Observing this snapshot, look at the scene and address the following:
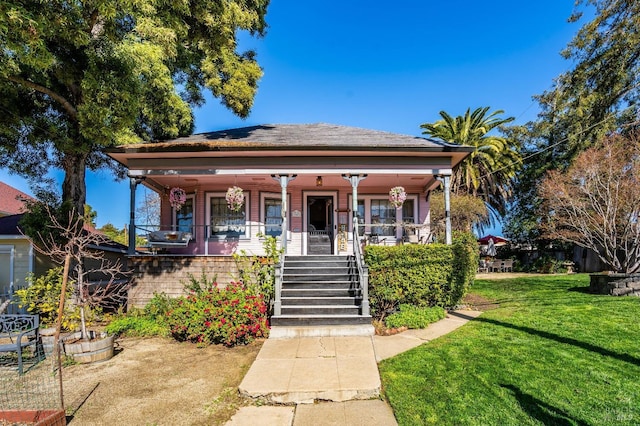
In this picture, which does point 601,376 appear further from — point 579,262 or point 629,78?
point 579,262

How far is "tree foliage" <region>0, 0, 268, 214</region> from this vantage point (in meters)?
6.35

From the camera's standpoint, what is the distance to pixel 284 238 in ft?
31.3

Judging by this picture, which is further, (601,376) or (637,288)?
(637,288)

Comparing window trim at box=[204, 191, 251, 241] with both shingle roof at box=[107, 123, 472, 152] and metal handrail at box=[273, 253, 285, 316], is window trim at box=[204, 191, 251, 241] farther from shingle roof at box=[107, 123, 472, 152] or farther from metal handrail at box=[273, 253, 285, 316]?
metal handrail at box=[273, 253, 285, 316]

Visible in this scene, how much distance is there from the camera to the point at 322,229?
12.8 meters

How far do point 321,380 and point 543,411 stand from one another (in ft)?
8.64

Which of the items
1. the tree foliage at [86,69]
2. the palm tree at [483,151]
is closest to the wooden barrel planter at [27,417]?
the tree foliage at [86,69]

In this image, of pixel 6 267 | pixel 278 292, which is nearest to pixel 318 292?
pixel 278 292

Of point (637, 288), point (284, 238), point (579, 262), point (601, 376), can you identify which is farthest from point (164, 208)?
point (579, 262)

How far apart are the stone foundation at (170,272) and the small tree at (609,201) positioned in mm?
10930

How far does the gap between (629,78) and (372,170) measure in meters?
12.8

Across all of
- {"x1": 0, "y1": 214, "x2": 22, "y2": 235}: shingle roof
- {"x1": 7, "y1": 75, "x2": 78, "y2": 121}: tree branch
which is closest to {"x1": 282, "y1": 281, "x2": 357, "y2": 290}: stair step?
{"x1": 7, "y1": 75, "x2": 78, "y2": 121}: tree branch

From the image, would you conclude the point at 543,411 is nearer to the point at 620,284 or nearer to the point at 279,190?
the point at 620,284

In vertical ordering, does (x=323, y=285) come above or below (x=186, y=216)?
below
